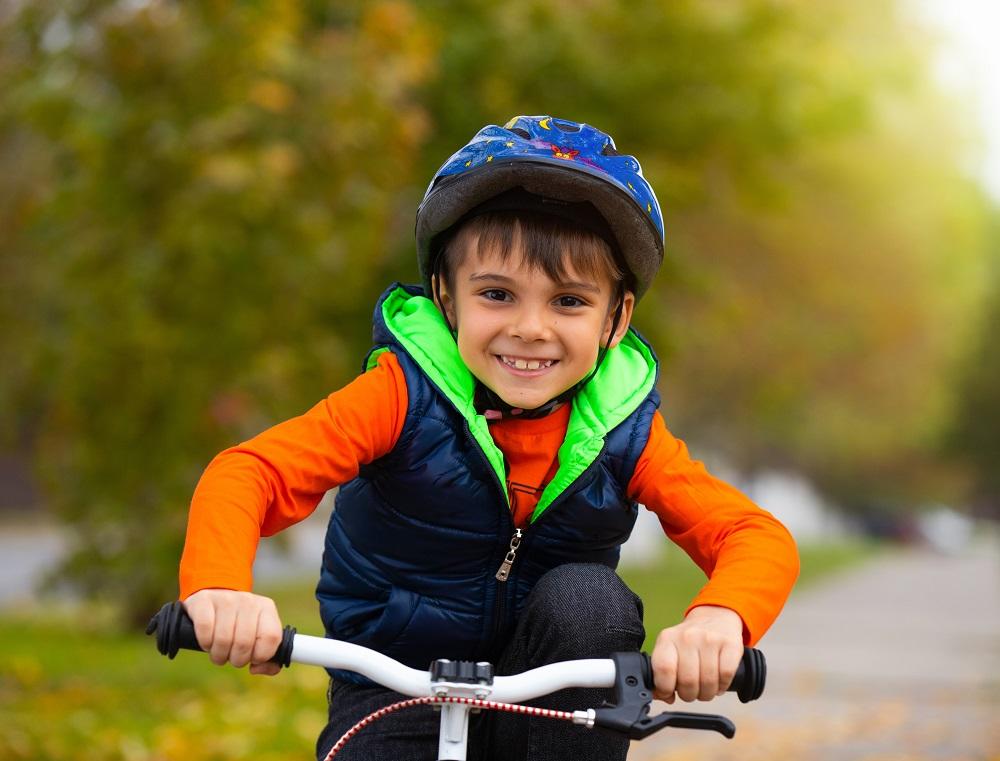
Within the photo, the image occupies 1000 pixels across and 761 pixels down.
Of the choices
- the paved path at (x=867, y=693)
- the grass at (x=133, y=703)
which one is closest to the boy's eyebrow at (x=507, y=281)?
the grass at (x=133, y=703)

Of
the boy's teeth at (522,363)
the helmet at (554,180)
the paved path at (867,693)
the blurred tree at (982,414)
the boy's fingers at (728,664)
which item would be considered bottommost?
the boy's fingers at (728,664)

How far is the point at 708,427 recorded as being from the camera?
101 ft

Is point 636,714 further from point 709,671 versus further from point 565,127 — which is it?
point 565,127

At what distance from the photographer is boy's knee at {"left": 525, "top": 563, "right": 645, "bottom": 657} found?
95.7 inches

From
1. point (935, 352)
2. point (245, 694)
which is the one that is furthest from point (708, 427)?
point (245, 694)

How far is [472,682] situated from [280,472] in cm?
60

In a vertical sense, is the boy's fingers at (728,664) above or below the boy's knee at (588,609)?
below

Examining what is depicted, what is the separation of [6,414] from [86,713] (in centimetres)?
358

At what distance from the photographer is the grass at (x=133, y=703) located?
6.26 m

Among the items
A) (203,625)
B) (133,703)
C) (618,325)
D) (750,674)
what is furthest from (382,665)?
(133,703)

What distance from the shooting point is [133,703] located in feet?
25.0

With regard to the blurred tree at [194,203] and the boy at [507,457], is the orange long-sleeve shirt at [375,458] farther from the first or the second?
the blurred tree at [194,203]

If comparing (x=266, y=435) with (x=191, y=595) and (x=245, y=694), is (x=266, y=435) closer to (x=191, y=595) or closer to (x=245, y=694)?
(x=191, y=595)

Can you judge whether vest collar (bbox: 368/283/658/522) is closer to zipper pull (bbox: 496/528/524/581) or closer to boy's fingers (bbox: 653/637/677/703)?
zipper pull (bbox: 496/528/524/581)
